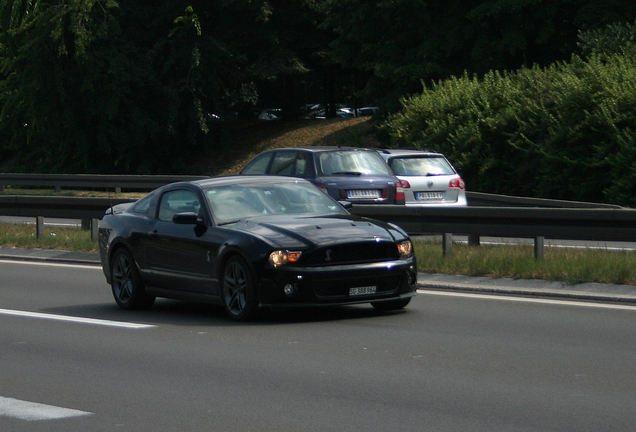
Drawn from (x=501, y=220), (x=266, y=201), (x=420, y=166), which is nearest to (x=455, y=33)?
(x=420, y=166)

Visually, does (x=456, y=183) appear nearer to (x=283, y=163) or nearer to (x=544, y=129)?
(x=283, y=163)

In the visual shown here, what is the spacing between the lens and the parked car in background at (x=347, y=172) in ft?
58.8

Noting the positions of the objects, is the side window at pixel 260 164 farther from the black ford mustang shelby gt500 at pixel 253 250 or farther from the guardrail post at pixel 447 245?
the black ford mustang shelby gt500 at pixel 253 250

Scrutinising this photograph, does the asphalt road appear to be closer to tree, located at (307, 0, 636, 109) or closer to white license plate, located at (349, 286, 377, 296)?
white license plate, located at (349, 286, 377, 296)

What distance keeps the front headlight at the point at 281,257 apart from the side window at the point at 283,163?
8.37 metres

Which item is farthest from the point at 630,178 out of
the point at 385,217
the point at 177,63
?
the point at 177,63

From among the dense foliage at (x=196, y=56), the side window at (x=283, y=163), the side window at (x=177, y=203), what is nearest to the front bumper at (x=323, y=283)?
the side window at (x=177, y=203)

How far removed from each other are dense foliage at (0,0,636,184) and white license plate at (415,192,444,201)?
16.9 metres

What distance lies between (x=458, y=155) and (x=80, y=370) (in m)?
20.6

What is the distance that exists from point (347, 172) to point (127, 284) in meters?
6.73

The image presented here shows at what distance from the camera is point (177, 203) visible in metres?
11.9

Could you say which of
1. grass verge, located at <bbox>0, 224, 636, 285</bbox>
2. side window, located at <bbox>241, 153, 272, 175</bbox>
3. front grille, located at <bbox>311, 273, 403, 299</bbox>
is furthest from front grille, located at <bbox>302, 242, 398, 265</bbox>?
side window, located at <bbox>241, 153, 272, 175</bbox>

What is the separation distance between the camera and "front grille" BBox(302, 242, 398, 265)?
10.2 meters

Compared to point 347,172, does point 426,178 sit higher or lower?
lower
